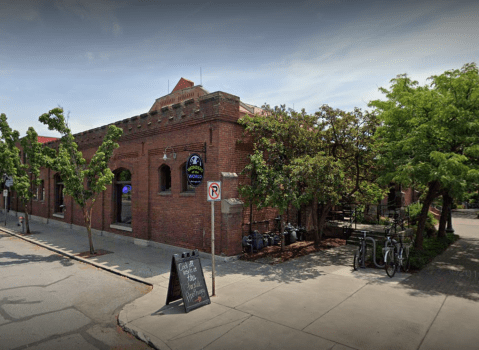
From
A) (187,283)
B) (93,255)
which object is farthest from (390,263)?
(93,255)

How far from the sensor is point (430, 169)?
9227 mm

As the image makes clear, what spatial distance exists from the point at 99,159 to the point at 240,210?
6788 mm

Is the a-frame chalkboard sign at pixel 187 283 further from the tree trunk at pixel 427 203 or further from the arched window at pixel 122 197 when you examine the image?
the arched window at pixel 122 197

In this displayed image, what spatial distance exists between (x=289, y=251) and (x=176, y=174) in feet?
18.9

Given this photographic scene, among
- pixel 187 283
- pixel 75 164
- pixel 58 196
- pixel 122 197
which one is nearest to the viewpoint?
pixel 187 283

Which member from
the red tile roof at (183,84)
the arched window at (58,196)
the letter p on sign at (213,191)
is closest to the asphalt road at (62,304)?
the letter p on sign at (213,191)

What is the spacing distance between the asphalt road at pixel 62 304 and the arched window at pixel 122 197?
16.1 feet

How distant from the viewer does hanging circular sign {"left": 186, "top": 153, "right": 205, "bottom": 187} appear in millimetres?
11078

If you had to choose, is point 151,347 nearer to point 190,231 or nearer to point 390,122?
point 190,231

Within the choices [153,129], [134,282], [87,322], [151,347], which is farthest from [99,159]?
[151,347]

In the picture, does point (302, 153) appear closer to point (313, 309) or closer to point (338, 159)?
point (338, 159)

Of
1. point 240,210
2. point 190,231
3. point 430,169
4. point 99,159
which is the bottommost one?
point 190,231

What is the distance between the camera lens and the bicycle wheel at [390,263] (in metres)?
8.94

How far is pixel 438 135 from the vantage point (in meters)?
9.77
